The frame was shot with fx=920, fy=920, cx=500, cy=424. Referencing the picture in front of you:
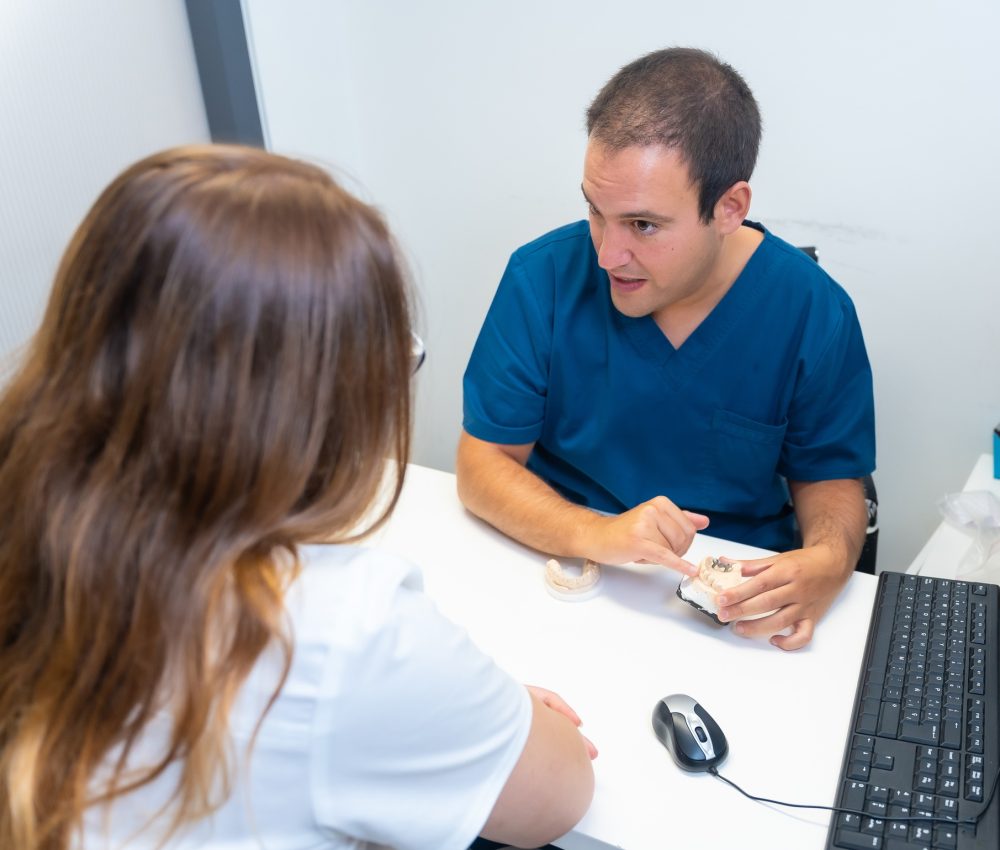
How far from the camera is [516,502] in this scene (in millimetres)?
1193

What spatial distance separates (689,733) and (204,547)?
0.50 m

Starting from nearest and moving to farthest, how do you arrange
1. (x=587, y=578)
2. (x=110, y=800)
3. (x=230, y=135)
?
1. (x=110, y=800)
2. (x=587, y=578)
3. (x=230, y=135)

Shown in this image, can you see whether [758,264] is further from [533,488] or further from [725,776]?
[725,776]

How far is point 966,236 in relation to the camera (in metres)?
1.48

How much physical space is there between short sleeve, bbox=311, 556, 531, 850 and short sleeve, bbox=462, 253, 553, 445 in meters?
0.64

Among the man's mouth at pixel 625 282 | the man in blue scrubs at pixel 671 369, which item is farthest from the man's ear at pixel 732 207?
the man's mouth at pixel 625 282

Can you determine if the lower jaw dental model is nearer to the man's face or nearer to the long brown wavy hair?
the man's face

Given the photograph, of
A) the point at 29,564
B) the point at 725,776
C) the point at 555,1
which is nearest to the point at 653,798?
the point at 725,776

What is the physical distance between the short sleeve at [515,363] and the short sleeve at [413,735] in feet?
2.11

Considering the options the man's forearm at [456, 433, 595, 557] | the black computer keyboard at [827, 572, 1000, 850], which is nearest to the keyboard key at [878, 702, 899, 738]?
the black computer keyboard at [827, 572, 1000, 850]

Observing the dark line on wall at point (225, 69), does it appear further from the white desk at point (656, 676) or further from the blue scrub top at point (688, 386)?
the white desk at point (656, 676)

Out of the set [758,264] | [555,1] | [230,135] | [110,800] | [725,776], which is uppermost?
[555,1]

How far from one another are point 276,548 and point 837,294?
3.08 ft

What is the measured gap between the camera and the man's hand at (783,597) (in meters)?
1.01
